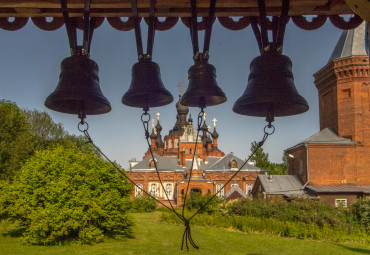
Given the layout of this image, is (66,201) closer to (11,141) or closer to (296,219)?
(296,219)

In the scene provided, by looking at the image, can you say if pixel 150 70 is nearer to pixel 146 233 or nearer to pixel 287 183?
pixel 146 233

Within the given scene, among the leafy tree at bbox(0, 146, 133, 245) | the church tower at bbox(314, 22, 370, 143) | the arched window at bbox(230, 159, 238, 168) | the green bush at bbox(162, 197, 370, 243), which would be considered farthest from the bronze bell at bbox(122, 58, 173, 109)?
the arched window at bbox(230, 159, 238, 168)

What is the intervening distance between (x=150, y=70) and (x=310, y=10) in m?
1.67

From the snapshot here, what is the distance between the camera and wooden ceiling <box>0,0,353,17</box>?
3.34 m

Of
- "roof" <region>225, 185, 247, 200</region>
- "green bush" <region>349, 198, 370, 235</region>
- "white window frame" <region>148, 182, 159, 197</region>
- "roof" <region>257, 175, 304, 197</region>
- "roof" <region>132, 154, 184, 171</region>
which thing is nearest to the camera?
"green bush" <region>349, 198, 370, 235</region>

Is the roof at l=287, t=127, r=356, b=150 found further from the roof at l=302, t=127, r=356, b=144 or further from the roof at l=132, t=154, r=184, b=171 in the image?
the roof at l=132, t=154, r=184, b=171

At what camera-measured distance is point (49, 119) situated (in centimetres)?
4412

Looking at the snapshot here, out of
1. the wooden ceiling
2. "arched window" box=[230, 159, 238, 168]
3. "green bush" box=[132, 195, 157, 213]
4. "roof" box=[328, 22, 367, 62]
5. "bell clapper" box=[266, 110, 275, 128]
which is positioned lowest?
"green bush" box=[132, 195, 157, 213]

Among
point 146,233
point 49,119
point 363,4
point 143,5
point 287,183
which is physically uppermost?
point 49,119

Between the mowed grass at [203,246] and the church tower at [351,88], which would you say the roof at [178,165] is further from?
the mowed grass at [203,246]

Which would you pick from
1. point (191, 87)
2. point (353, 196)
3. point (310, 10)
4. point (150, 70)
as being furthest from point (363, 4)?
point (353, 196)

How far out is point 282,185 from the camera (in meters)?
28.9

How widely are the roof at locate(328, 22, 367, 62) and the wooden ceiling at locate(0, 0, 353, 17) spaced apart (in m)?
27.5

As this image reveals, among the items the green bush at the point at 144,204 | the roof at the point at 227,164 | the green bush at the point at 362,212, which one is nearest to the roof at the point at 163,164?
the roof at the point at 227,164
